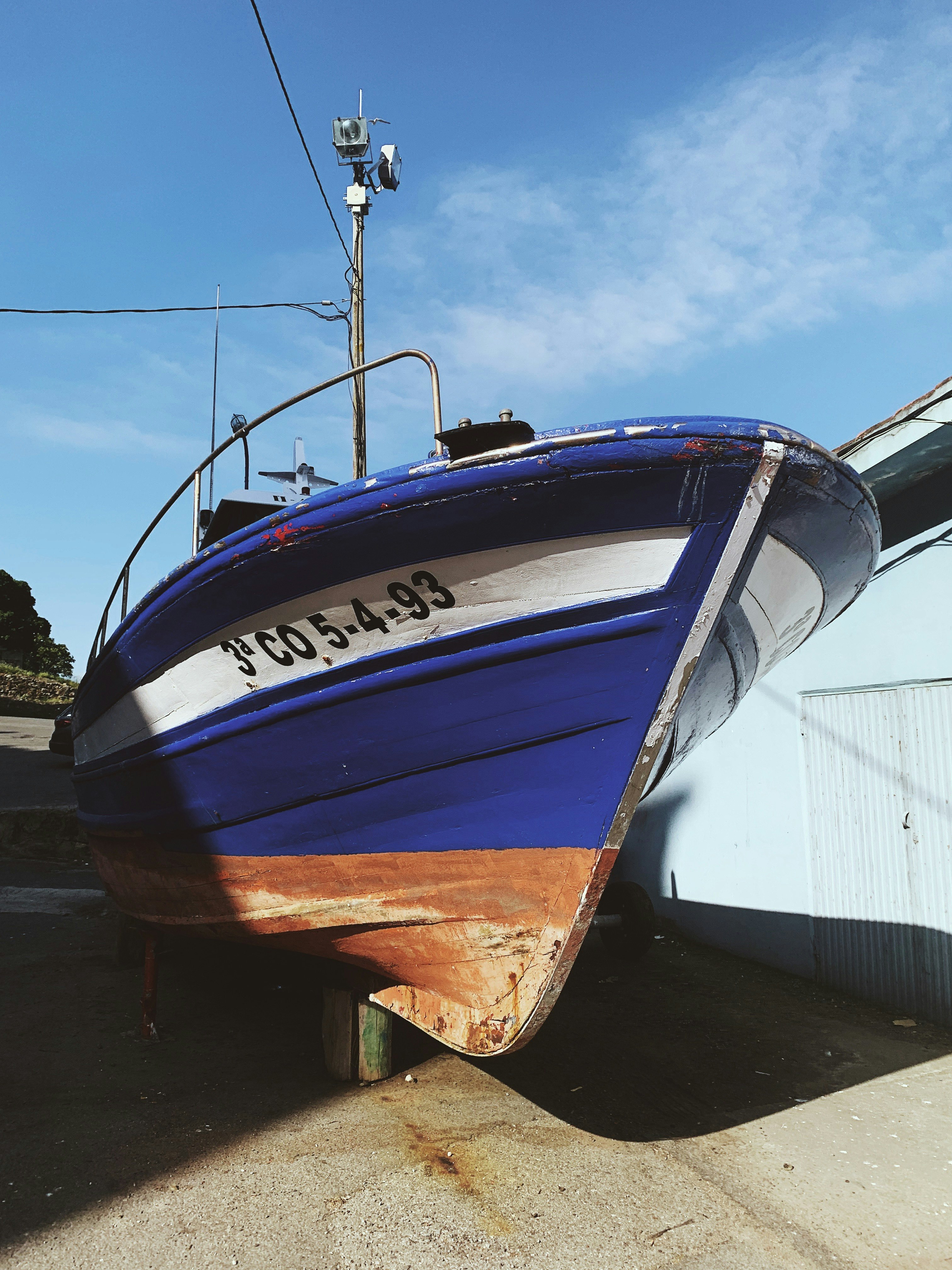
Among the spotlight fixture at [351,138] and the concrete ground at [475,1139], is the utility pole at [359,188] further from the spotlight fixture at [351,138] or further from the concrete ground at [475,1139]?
the concrete ground at [475,1139]

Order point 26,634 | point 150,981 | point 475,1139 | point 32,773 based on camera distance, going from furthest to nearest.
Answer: point 26,634
point 32,773
point 150,981
point 475,1139

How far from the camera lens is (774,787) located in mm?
5770

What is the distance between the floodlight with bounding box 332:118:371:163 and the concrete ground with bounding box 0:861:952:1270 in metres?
9.88

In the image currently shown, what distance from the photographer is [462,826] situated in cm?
276

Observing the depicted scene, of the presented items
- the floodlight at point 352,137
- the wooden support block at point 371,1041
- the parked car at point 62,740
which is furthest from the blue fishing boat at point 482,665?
the parked car at point 62,740

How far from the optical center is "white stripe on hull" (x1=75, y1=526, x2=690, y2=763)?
7.93 ft

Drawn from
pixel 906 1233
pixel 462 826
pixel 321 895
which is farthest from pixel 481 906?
pixel 906 1233

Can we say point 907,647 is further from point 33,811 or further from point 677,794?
point 33,811

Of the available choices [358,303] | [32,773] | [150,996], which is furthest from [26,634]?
[150,996]

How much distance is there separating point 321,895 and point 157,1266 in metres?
1.20

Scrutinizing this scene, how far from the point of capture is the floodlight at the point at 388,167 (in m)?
10.2

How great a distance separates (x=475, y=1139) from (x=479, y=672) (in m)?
1.83

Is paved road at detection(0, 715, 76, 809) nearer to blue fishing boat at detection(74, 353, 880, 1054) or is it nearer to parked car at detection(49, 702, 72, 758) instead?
parked car at detection(49, 702, 72, 758)

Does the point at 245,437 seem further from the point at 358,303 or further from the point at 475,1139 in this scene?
the point at 358,303
